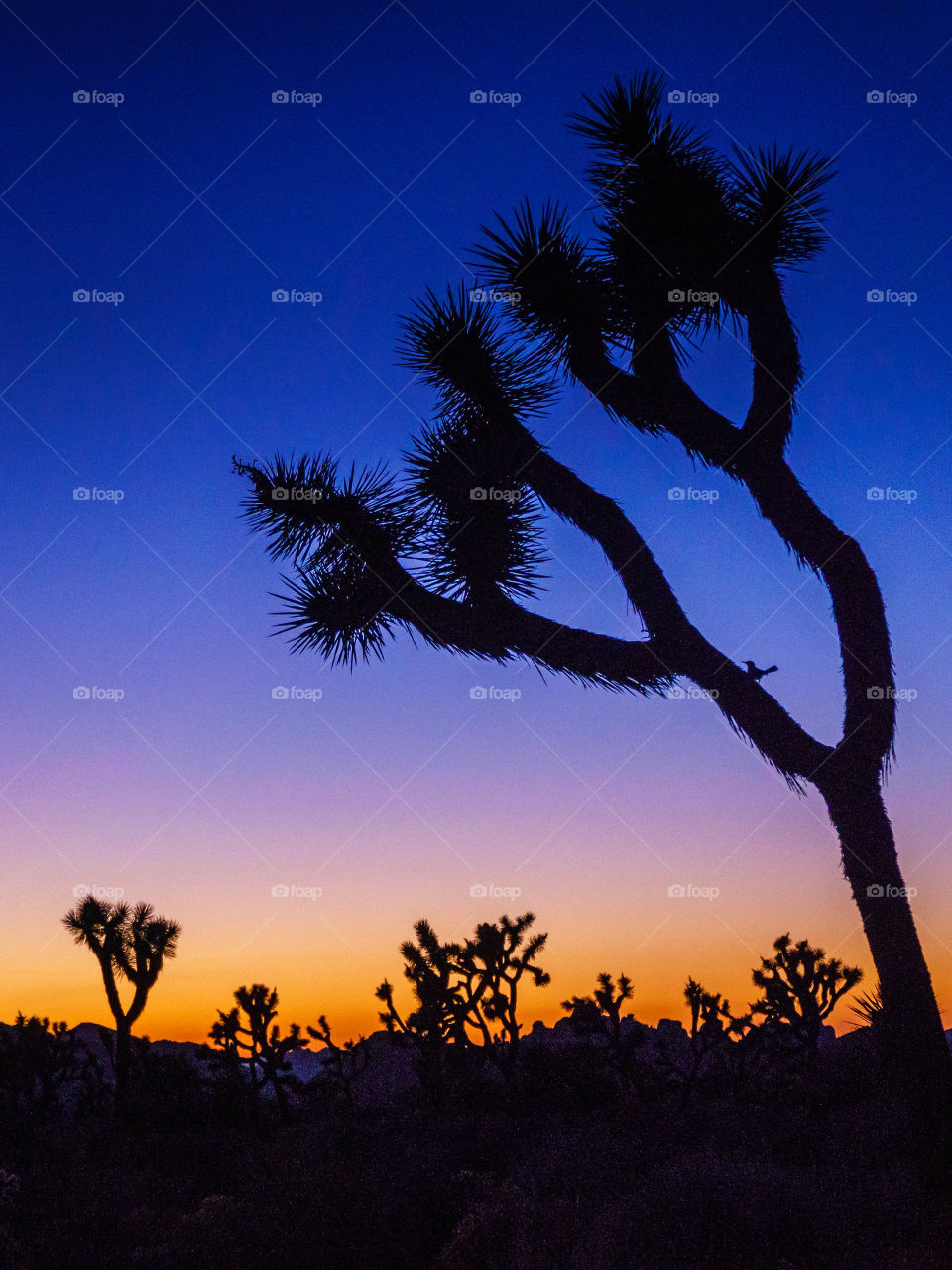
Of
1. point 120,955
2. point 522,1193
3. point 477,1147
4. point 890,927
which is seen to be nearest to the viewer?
point 890,927

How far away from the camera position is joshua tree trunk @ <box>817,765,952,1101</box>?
6410 mm

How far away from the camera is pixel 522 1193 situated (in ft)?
25.0

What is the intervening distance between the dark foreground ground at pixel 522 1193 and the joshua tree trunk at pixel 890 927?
2.94ft

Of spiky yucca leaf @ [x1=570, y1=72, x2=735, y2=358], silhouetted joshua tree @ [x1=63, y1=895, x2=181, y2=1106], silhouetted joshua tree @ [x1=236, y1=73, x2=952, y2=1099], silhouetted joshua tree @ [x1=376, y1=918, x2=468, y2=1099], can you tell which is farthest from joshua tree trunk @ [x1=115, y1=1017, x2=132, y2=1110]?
spiky yucca leaf @ [x1=570, y1=72, x2=735, y2=358]

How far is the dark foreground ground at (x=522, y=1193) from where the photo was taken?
6000mm

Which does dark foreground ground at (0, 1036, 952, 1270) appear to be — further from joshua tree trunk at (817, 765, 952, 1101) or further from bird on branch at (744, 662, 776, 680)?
bird on branch at (744, 662, 776, 680)

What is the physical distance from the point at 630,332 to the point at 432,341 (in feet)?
7.25

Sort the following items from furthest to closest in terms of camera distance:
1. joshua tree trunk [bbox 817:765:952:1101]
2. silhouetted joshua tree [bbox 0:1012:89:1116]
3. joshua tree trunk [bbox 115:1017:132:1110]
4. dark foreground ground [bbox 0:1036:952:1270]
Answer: silhouetted joshua tree [bbox 0:1012:89:1116] < joshua tree trunk [bbox 115:1017:132:1110] < joshua tree trunk [bbox 817:765:952:1101] < dark foreground ground [bbox 0:1036:952:1270]

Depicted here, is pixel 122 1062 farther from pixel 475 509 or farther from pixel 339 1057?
pixel 475 509

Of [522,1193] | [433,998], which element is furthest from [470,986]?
[522,1193]

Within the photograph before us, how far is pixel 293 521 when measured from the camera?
361 inches

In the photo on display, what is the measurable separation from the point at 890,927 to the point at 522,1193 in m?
4.05

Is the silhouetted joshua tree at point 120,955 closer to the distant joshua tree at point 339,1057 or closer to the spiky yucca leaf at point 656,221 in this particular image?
the distant joshua tree at point 339,1057

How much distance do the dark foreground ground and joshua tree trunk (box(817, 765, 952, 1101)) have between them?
2.94ft
